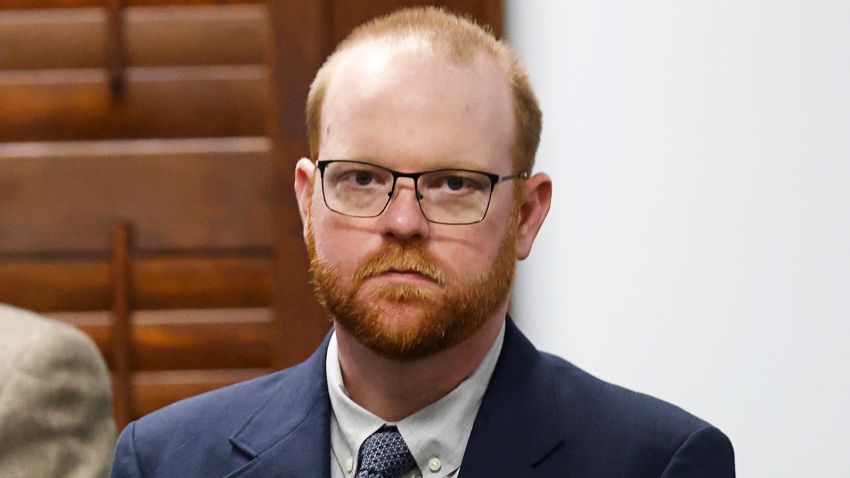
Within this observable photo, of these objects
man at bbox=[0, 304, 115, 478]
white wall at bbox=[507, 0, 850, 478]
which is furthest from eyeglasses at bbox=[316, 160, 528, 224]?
white wall at bbox=[507, 0, 850, 478]

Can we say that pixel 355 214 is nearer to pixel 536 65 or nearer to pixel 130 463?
pixel 130 463

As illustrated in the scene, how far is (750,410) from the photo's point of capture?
6.09 feet

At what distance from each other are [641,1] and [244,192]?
70cm

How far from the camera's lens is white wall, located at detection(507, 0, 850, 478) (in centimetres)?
172

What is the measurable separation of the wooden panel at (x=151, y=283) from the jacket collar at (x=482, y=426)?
1.03 metres

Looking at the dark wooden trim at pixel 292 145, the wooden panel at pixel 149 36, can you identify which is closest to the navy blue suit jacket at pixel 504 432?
the dark wooden trim at pixel 292 145

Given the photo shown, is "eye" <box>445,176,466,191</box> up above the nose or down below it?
above

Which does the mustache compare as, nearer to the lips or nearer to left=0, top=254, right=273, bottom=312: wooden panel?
the lips

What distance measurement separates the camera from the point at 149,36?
235 cm

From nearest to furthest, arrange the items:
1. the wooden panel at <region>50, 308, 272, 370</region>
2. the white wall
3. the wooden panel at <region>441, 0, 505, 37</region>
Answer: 1. the white wall
2. the wooden panel at <region>441, 0, 505, 37</region>
3. the wooden panel at <region>50, 308, 272, 370</region>

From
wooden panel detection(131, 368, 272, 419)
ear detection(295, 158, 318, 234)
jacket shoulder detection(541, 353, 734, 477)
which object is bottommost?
wooden panel detection(131, 368, 272, 419)

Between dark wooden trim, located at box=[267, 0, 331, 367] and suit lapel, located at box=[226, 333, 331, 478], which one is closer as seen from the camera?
suit lapel, located at box=[226, 333, 331, 478]

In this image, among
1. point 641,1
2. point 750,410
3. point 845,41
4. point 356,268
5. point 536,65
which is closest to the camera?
point 356,268

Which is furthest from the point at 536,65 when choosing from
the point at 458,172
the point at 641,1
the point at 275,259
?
the point at 458,172
